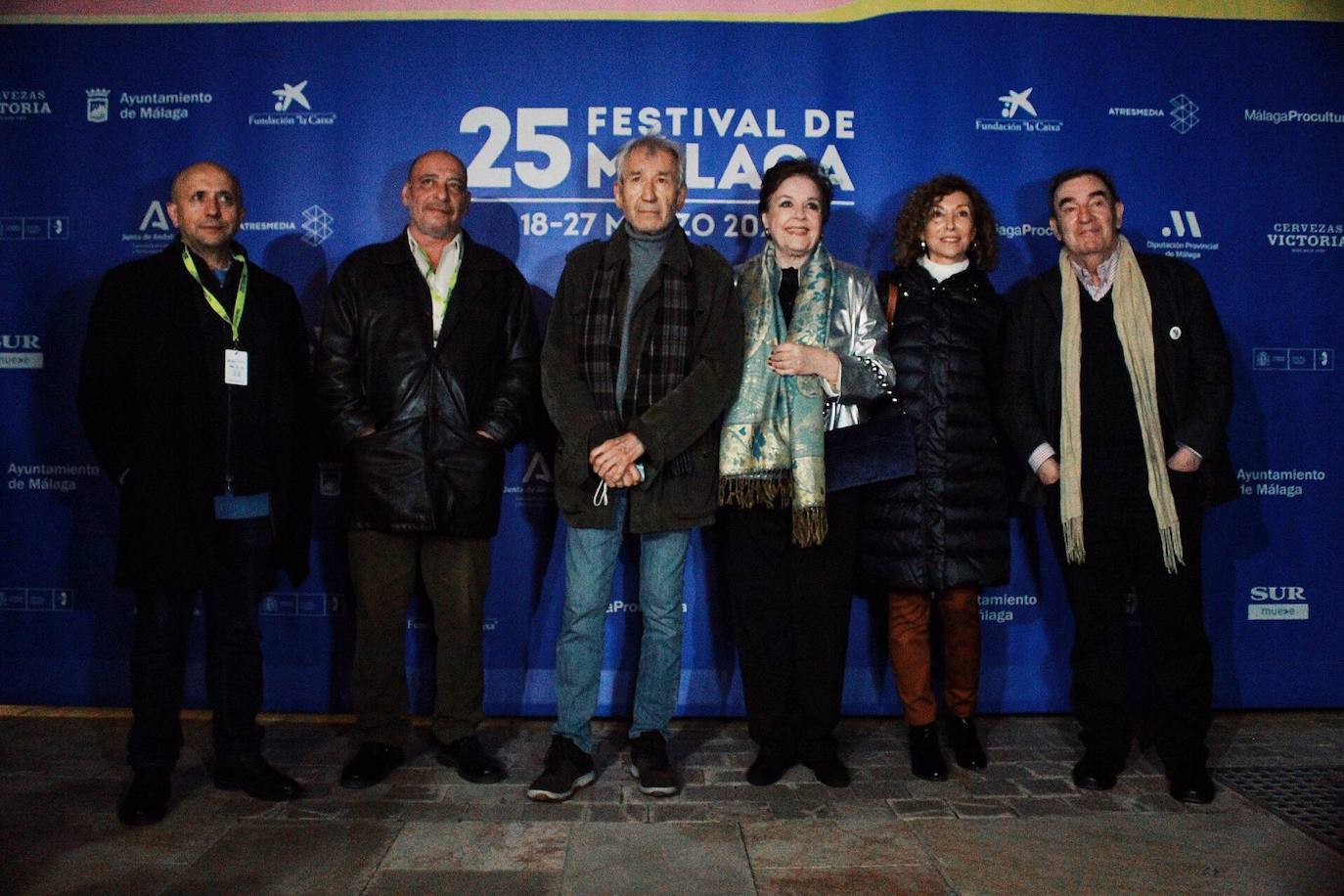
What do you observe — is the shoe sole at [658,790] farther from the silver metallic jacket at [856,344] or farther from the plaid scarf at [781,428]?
the silver metallic jacket at [856,344]

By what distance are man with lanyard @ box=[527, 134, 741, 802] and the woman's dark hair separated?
682 millimetres

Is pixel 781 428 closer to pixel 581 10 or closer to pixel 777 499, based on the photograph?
pixel 777 499

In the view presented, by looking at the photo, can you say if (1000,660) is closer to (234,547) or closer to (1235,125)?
(1235,125)

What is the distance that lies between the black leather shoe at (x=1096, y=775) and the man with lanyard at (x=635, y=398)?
1.31m

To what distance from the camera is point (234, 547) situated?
3.00 m

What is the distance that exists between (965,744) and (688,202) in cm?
228

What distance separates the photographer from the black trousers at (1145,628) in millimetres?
3051

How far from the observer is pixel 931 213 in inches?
127

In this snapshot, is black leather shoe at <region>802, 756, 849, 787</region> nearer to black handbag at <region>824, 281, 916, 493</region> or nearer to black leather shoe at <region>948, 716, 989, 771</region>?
black leather shoe at <region>948, 716, 989, 771</region>

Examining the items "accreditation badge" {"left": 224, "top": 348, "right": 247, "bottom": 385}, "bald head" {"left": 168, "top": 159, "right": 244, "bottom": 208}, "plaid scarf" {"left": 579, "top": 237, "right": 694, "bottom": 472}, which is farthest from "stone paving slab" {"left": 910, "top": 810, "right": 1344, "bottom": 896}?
"bald head" {"left": 168, "top": 159, "right": 244, "bottom": 208}

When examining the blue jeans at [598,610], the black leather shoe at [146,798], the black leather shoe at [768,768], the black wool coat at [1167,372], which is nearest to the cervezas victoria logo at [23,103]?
the black leather shoe at [146,798]

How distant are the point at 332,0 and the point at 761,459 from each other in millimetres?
2590

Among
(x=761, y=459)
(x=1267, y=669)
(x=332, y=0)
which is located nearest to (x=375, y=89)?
(x=332, y=0)

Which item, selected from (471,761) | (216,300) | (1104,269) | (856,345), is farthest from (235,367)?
(1104,269)
